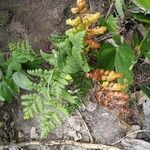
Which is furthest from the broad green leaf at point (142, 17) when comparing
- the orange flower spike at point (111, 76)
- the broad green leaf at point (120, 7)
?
the orange flower spike at point (111, 76)

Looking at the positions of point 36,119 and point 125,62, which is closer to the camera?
point 125,62

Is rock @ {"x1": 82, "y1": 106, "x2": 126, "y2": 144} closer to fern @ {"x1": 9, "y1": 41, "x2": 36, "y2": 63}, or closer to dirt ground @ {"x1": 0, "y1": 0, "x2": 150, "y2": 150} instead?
dirt ground @ {"x1": 0, "y1": 0, "x2": 150, "y2": 150}

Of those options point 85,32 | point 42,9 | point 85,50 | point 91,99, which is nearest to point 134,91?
point 91,99

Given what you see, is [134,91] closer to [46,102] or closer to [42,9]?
[46,102]

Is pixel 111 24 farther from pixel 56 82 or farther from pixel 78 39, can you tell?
pixel 56 82

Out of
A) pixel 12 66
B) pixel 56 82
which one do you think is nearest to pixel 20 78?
pixel 12 66

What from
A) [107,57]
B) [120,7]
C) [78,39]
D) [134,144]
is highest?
[120,7]
